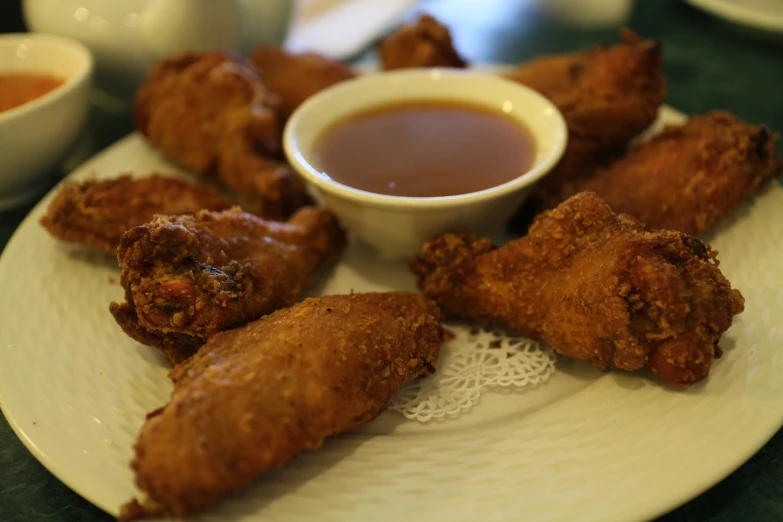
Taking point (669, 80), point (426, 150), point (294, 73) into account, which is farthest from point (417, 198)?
point (669, 80)

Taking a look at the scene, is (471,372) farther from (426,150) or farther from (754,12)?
(754,12)

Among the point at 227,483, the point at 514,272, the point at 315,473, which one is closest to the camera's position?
the point at 227,483

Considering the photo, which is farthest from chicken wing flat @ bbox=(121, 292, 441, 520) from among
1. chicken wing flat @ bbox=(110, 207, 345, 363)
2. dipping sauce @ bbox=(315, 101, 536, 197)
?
dipping sauce @ bbox=(315, 101, 536, 197)

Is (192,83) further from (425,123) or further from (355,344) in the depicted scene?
(355,344)

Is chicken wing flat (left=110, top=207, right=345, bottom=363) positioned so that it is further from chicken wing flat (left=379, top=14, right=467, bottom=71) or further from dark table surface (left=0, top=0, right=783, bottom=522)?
chicken wing flat (left=379, top=14, right=467, bottom=71)

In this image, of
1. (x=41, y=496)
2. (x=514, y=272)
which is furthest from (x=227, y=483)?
(x=514, y=272)

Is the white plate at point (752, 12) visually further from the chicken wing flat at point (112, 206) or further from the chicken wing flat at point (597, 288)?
the chicken wing flat at point (112, 206)

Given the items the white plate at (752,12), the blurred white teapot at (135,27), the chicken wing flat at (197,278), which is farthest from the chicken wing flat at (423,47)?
the white plate at (752,12)
